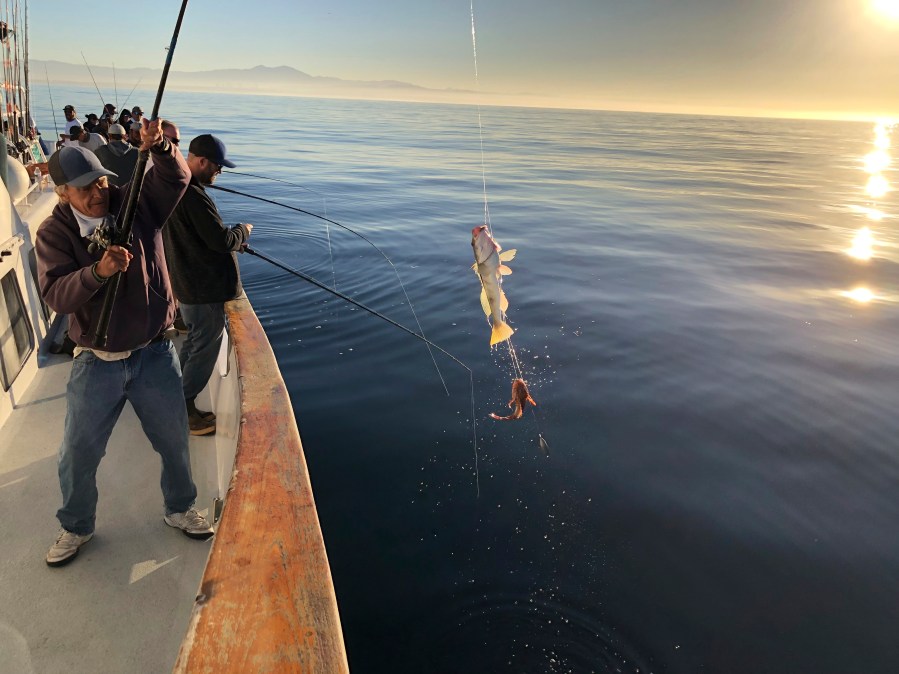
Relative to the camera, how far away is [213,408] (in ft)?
15.1

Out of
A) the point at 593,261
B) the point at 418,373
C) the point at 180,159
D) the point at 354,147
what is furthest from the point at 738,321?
the point at 354,147

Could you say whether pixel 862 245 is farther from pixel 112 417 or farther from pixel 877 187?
pixel 877 187

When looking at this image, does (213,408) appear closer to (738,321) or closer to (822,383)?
(822,383)

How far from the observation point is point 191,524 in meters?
3.16

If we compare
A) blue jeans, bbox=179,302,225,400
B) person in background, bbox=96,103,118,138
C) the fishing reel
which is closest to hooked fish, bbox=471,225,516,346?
the fishing reel

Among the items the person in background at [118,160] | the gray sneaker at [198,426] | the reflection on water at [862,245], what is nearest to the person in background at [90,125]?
the person in background at [118,160]

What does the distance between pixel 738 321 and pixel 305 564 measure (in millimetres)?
9223

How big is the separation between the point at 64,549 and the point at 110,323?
1.35 meters

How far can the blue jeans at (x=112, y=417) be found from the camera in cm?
272

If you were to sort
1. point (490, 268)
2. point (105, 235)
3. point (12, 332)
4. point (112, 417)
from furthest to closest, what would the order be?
point (12, 332), point (490, 268), point (112, 417), point (105, 235)

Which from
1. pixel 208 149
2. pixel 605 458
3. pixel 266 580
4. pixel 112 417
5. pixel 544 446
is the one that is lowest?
pixel 605 458

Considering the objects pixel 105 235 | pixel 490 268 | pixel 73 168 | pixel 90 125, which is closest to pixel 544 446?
pixel 490 268

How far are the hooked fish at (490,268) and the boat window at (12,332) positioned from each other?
3.88 m

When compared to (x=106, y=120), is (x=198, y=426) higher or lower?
lower
